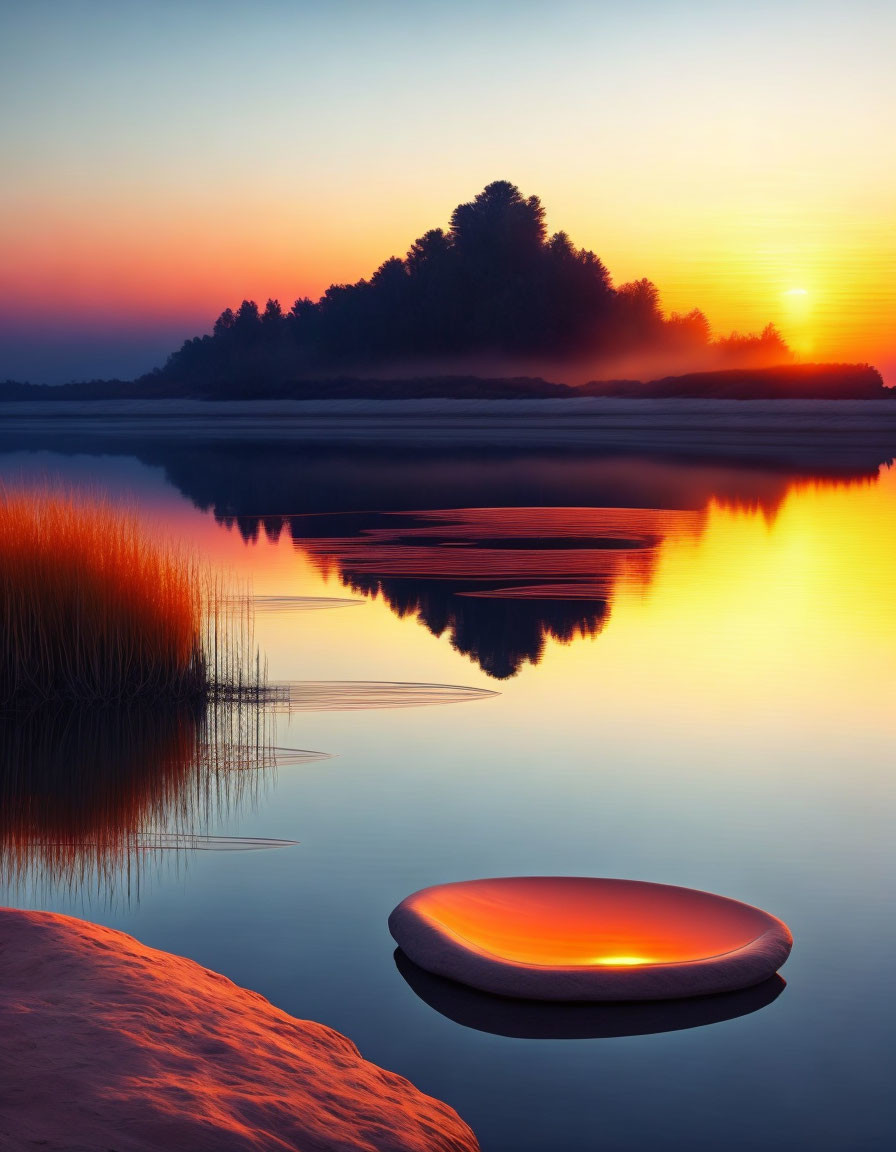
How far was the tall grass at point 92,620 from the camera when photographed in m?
8.59

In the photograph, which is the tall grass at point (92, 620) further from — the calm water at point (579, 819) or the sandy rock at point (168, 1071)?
the sandy rock at point (168, 1071)

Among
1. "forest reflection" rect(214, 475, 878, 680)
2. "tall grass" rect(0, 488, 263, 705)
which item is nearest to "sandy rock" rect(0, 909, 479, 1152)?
"tall grass" rect(0, 488, 263, 705)

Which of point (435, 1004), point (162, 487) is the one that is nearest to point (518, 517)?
point (162, 487)

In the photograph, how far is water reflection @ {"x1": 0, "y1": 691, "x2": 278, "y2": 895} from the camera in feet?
19.7

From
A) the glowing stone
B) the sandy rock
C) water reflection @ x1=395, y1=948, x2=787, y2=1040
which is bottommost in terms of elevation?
water reflection @ x1=395, y1=948, x2=787, y2=1040

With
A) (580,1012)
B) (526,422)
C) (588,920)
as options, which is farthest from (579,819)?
(526,422)

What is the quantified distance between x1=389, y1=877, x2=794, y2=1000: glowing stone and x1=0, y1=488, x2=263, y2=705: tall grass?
396cm

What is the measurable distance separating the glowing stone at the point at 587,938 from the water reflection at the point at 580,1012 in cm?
3

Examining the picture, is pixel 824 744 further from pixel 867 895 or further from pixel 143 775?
pixel 143 775

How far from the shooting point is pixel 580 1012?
4.44m

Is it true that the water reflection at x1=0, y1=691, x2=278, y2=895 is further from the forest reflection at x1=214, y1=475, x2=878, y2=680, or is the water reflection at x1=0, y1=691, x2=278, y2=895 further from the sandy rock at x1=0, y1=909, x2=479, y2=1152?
the forest reflection at x1=214, y1=475, x2=878, y2=680

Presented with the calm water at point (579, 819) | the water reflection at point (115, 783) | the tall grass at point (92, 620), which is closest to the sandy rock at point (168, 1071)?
the calm water at point (579, 819)

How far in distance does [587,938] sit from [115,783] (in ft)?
10.2

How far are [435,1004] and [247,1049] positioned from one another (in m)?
1.11
